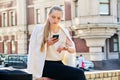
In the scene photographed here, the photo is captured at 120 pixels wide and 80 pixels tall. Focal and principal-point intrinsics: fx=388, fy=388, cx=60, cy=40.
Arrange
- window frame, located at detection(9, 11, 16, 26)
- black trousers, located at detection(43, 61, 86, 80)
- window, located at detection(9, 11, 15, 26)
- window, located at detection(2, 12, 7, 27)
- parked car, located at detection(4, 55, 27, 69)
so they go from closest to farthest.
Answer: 1. black trousers, located at detection(43, 61, 86, 80)
2. parked car, located at detection(4, 55, 27, 69)
3. window frame, located at detection(9, 11, 16, 26)
4. window, located at detection(9, 11, 15, 26)
5. window, located at detection(2, 12, 7, 27)

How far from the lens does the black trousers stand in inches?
192

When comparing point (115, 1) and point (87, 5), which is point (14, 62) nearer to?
point (87, 5)

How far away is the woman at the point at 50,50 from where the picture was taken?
5027mm

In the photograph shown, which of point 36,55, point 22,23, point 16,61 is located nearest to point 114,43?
point 22,23

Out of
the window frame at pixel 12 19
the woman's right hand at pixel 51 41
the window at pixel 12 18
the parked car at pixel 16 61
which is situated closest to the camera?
the woman's right hand at pixel 51 41

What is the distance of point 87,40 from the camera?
3862 cm

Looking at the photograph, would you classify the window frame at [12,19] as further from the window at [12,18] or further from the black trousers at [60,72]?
the black trousers at [60,72]

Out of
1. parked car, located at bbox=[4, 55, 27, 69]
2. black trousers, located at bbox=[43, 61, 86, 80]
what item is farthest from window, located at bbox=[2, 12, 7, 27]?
black trousers, located at bbox=[43, 61, 86, 80]

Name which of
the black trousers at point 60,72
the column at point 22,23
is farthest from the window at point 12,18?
the black trousers at point 60,72

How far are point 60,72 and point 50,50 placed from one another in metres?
0.36

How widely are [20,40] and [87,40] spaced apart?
38.5 feet

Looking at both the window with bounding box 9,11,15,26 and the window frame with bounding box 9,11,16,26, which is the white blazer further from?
the window with bounding box 9,11,15,26

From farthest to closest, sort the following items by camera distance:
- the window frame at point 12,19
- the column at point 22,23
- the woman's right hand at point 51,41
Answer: the window frame at point 12,19 → the column at point 22,23 → the woman's right hand at point 51,41

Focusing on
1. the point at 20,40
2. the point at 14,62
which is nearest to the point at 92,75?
the point at 14,62
